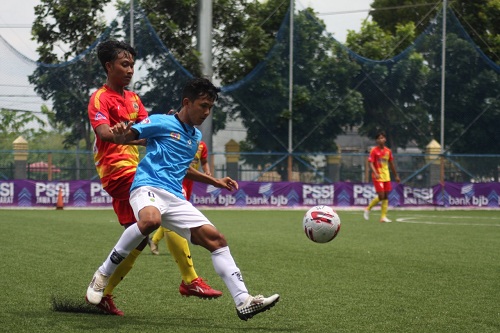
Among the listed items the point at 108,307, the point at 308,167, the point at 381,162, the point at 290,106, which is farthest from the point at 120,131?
the point at 290,106

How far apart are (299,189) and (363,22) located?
14.6 m

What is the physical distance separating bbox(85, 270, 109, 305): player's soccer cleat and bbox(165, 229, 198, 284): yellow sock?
722mm

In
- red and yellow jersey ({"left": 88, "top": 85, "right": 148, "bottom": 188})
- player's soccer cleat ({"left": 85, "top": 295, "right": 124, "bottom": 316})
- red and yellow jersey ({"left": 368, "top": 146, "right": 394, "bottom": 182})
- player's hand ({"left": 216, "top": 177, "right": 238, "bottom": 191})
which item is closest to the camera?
player's soccer cleat ({"left": 85, "top": 295, "right": 124, "bottom": 316})

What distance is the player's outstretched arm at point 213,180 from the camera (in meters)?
7.15

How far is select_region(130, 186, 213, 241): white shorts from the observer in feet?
21.6

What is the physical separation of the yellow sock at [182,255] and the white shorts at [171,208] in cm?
61

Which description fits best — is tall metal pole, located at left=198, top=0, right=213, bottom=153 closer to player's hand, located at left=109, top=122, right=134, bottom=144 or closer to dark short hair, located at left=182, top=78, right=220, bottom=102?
dark short hair, located at left=182, top=78, right=220, bottom=102

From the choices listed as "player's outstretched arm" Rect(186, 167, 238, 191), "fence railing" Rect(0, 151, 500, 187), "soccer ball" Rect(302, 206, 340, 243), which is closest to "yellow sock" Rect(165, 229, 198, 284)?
"player's outstretched arm" Rect(186, 167, 238, 191)

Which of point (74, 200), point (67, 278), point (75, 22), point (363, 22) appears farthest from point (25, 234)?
point (363, 22)

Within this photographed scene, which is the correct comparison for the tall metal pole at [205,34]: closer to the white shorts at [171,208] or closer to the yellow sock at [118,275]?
the yellow sock at [118,275]

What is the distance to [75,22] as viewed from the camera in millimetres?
32344

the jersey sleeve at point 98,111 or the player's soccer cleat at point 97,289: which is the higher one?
the jersey sleeve at point 98,111

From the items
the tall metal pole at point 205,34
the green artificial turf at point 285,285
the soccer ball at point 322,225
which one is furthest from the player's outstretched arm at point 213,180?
the tall metal pole at point 205,34

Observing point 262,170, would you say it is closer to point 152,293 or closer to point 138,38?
point 138,38
